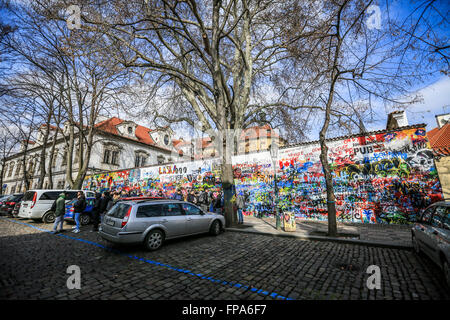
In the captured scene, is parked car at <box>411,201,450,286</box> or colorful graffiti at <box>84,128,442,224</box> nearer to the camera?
parked car at <box>411,201,450,286</box>

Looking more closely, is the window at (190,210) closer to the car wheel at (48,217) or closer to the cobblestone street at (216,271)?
the cobblestone street at (216,271)

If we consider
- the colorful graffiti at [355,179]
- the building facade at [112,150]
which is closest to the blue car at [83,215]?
the colorful graffiti at [355,179]

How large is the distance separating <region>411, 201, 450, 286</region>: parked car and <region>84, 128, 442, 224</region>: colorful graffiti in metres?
4.99

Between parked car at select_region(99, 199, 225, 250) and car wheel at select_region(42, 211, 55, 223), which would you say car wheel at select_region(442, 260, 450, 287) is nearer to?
parked car at select_region(99, 199, 225, 250)

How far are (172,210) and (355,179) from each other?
30.3 ft

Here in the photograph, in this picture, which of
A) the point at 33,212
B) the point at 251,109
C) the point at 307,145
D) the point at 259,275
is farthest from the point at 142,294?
the point at 251,109

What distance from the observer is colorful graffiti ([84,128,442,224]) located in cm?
907

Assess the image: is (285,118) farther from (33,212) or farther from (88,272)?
(33,212)

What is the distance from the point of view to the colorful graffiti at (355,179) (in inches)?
357

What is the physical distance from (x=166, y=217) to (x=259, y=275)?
3708mm

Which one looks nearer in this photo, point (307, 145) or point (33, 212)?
point (33, 212)

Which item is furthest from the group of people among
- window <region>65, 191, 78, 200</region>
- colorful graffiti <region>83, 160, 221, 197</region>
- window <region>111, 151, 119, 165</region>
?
window <region>111, 151, 119, 165</region>

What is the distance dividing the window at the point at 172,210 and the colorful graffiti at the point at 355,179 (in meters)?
4.84

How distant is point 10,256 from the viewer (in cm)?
541
